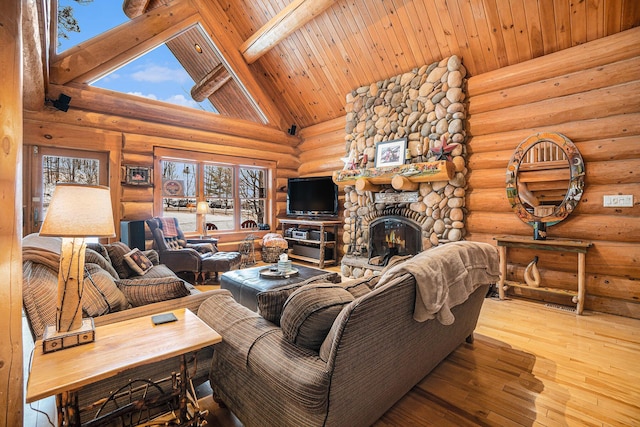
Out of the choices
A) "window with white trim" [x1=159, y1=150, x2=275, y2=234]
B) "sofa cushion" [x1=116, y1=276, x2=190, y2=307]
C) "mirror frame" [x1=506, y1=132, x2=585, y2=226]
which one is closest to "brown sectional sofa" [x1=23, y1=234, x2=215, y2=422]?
"sofa cushion" [x1=116, y1=276, x2=190, y2=307]

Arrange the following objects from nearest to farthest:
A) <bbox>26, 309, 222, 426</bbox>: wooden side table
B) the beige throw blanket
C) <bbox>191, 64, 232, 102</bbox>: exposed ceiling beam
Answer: <bbox>26, 309, 222, 426</bbox>: wooden side table < the beige throw blanket < <bbox>191, 64, 232, 102</bbox>: exposed ceiling beam

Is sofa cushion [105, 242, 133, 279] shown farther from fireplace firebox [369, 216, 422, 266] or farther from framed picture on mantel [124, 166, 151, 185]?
fireplace firebox [369, 216, 422, 266]

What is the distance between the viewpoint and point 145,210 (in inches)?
204

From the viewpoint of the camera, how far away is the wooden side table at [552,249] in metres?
3.37

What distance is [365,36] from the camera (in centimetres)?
486

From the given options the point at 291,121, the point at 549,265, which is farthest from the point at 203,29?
the point at 549,265

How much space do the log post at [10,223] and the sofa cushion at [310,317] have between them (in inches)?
46.2

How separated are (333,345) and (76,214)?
1243mm

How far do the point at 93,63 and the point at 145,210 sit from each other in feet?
7.69

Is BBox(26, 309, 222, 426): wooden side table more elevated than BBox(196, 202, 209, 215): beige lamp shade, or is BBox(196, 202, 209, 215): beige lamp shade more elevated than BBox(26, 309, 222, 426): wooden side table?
BBox(196, 202, 209, 215): beige lamp shade

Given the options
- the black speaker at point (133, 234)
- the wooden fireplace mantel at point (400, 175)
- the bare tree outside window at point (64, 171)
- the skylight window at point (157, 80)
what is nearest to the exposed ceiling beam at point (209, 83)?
the skylight window at point (157, 80)

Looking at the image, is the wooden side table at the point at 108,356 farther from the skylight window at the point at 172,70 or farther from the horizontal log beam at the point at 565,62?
the skylight window at the point at 172,70

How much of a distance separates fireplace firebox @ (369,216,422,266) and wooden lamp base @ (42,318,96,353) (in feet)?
13.3

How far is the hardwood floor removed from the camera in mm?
1749
